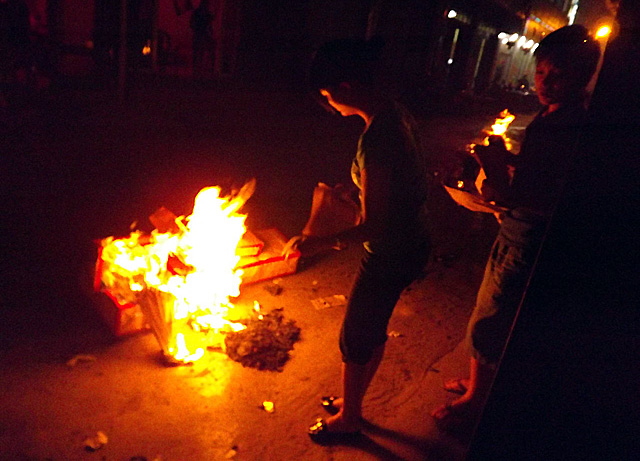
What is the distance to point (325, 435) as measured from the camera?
9.89 feet

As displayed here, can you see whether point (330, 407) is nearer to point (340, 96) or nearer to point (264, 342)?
point (264, 342)

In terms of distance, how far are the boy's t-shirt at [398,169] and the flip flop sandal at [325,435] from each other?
119 centimetres

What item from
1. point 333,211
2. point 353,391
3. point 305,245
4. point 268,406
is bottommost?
point 268,406

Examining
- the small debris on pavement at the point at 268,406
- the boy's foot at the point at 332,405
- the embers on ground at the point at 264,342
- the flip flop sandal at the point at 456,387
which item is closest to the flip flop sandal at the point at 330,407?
the boy's foot at the point at 332,405

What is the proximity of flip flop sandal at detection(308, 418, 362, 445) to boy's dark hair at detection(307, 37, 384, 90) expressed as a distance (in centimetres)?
197

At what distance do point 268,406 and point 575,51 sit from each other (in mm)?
2653

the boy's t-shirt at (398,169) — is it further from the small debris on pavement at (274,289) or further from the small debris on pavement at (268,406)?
the small debris on pavement at (274,289)

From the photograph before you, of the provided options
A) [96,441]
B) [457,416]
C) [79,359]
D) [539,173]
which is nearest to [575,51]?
[539,173]

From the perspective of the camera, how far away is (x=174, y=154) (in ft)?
27.4

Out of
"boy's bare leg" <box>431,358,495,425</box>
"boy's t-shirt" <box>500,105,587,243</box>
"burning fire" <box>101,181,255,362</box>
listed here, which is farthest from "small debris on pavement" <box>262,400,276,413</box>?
"boy's t-shirt" <box>500,105,587,243</box>

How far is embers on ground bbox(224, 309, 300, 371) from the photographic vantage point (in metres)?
3.63

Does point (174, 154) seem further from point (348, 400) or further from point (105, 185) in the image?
point (348, 400)

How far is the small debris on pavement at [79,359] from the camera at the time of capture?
333cm

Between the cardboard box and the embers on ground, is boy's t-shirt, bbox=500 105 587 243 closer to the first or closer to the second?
the embers on ground
